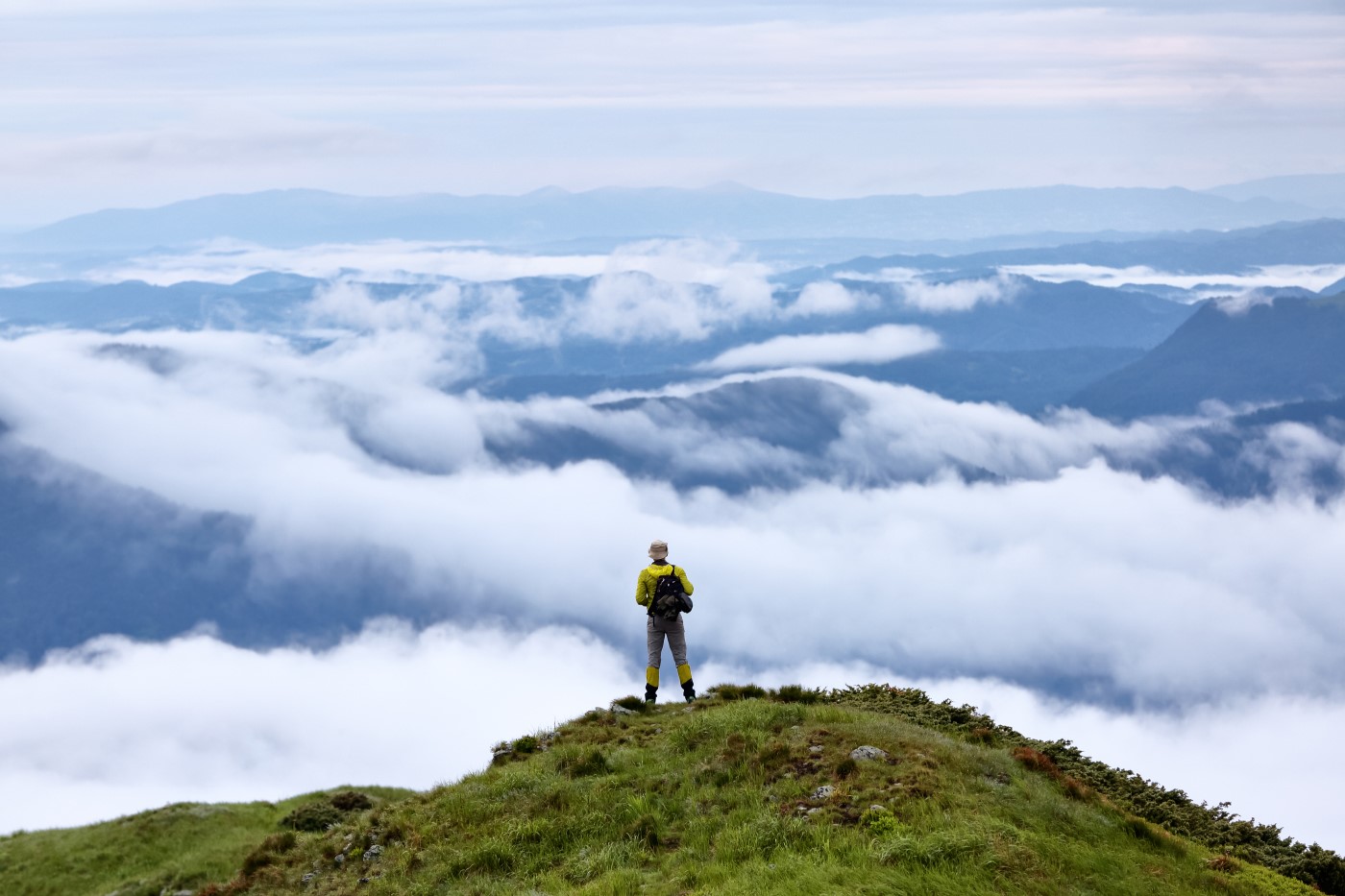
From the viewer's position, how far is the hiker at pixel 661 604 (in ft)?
79.8

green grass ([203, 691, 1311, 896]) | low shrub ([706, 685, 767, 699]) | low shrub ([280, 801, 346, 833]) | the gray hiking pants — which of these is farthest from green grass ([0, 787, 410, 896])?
low shrub ([706, 685, 767, 699])

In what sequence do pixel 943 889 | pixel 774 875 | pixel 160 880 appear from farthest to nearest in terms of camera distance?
1. pixel 160 880
2. pixel 774 875
3. pixel 943 889

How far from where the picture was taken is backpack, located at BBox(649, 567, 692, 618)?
24.3m

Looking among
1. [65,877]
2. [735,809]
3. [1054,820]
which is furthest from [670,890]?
[65,877]

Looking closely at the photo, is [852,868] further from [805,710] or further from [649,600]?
[649,600]

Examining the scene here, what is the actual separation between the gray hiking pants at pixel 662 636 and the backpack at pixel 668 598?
0.21 m

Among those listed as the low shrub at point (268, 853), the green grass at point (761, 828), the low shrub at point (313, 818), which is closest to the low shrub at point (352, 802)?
the low shrub at point (313, 818)

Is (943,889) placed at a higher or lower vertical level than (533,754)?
lower

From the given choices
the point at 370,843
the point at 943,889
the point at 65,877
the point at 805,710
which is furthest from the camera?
the point at 65,877

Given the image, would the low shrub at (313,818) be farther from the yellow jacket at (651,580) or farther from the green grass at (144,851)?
the yellow jacket at (651,580)

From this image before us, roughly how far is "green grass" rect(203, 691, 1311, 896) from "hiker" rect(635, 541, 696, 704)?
3.63m

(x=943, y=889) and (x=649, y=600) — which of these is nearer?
(x=943, y=889)

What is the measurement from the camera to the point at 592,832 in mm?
16875

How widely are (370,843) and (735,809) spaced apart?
22.1 feet
